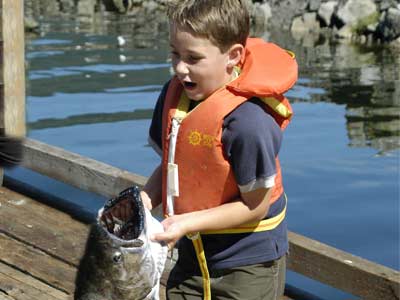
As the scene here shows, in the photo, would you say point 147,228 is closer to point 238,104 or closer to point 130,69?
point 238,104

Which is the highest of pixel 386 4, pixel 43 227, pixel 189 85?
pixel 189 85

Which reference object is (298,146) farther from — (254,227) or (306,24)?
(306,24)

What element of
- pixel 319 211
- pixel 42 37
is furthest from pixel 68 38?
pixel 319 211

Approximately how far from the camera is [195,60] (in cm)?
293

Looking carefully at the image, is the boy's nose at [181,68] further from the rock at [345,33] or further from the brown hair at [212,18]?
the rock at [345,33]

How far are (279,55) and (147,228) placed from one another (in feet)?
3.22

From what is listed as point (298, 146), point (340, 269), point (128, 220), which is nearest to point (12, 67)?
point (340, 269)

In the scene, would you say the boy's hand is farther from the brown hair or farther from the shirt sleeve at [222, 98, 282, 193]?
the brown hair

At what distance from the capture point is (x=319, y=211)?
7.21 meters

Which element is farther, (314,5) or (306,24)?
(306,24)

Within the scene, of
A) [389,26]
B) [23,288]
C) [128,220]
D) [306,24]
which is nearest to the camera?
[128,220]

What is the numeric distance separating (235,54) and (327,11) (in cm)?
2121

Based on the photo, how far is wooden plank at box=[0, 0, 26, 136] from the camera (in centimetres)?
652

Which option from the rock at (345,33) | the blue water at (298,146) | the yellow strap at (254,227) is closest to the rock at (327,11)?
the rock at (345,33)
